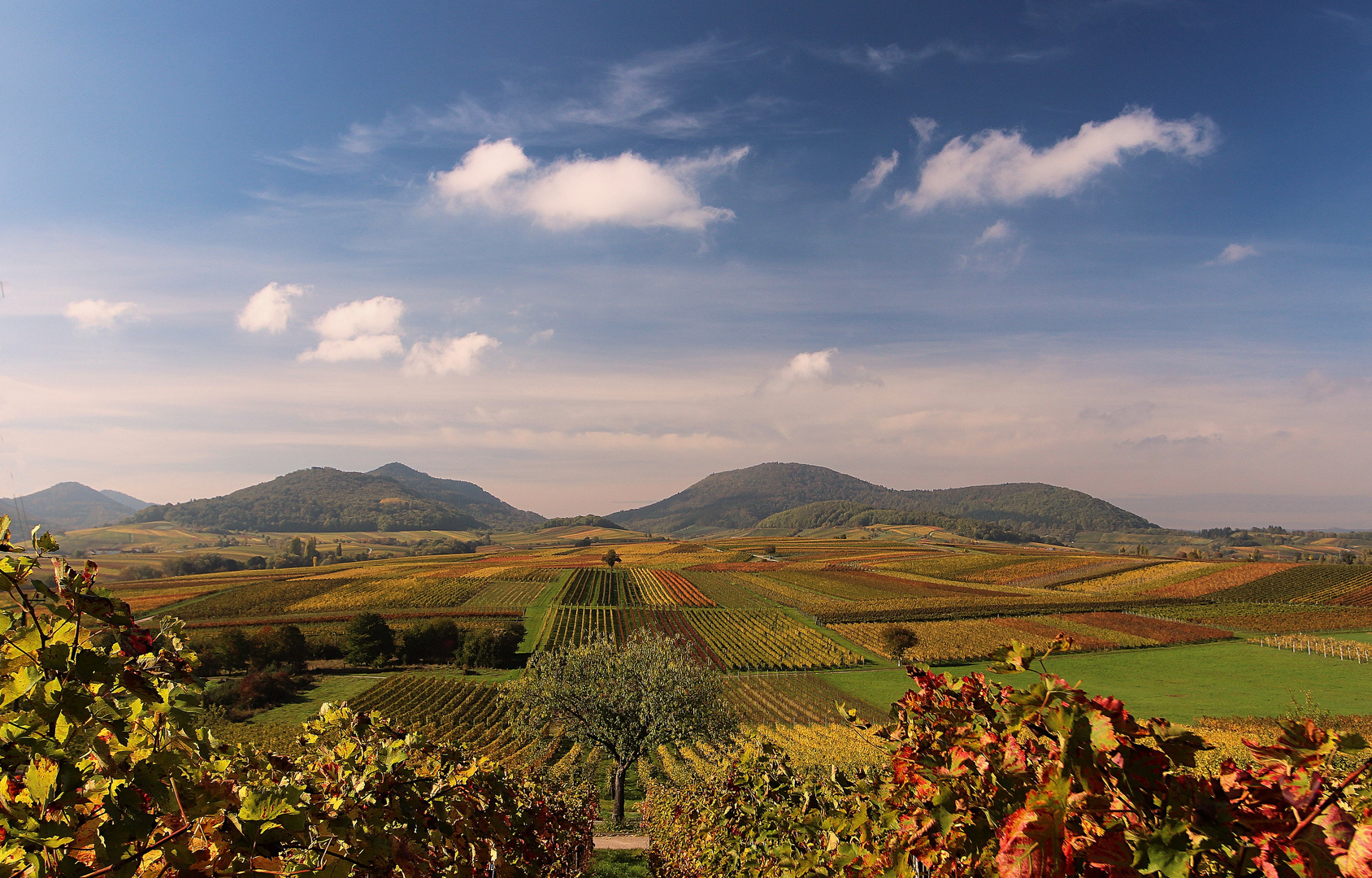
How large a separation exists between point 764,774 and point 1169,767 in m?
5.28

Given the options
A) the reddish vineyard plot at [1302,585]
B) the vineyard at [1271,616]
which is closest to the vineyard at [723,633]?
→ the vineyard at [1271,616]

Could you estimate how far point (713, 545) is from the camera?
7343 inches

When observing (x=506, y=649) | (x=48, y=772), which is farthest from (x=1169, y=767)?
(x=506, y=649)

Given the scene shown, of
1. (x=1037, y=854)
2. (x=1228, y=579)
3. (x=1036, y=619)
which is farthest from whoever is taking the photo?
(x=1228, y=579)

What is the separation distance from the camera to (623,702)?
26.1m

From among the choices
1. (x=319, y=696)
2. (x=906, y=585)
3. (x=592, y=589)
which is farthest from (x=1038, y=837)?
(x=906, y=585)

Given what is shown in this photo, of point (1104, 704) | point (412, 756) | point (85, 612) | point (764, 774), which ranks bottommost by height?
point (764, 774)

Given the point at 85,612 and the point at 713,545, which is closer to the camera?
the point at 85,612

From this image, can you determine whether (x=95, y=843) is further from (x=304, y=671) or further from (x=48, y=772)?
(x=304, y=671)

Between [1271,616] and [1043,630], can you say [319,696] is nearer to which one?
[1043,630]

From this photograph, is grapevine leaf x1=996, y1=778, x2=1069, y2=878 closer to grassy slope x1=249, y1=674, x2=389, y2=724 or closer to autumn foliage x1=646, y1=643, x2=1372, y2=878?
autumn foliage x1=646, y1=643, x2=1372, y2=878

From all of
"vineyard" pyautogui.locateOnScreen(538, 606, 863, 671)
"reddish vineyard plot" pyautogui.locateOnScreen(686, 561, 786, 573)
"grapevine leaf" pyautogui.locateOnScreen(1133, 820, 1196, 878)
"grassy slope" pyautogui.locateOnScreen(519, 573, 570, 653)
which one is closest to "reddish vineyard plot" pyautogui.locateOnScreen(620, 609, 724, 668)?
"vineyard" pyautogui.locateOnScreen(538, 606, 863, 671)

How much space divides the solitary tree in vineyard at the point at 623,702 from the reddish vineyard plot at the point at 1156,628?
201ft

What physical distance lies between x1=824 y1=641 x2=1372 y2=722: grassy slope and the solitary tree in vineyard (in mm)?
21730
